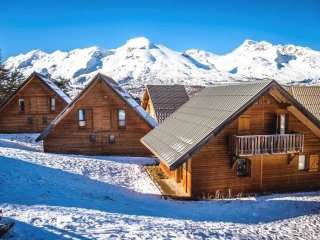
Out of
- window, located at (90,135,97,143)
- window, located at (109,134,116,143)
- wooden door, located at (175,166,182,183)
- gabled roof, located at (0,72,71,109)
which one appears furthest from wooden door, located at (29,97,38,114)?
wooden door, located at (175,166,182,183)

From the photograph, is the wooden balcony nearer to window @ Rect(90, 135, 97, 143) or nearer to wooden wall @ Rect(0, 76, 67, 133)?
window @ Rect(90, 135, 97, 143)

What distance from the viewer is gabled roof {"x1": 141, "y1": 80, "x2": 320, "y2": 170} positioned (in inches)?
762

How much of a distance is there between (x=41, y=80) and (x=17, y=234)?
109 feet

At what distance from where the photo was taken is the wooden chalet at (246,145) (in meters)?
19.9

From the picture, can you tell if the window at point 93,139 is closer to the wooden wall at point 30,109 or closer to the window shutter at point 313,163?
the wooden wall at point 30,109

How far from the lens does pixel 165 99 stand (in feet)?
148

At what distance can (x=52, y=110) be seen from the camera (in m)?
42.2

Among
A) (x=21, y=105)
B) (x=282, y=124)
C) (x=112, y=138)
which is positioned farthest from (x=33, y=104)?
(x=282, y=124)

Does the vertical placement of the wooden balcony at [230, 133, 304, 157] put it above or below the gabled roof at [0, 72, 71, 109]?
below

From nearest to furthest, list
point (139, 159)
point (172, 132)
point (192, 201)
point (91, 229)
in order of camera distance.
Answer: point (91, 229), point (192, 201), point (172, 132), point (139, 159)

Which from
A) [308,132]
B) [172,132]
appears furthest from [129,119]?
[308,132]

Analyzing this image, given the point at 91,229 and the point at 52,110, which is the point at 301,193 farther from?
the point at 52,110

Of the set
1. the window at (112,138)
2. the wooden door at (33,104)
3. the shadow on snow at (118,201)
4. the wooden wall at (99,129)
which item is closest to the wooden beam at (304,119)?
the shadow on snow at (118,201)

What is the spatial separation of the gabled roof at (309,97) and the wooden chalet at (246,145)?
12690 millimetres
